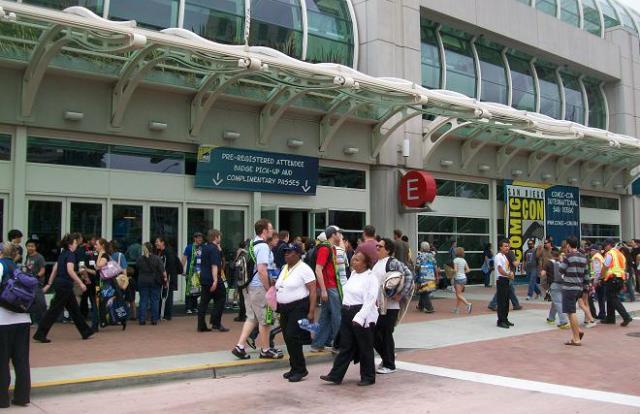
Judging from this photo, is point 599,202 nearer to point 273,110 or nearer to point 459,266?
point 459,266

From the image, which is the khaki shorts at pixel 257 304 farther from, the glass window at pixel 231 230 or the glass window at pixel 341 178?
the glass window at pixel 341 178

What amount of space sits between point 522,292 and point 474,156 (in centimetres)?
490

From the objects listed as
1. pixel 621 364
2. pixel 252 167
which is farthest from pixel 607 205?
pixel 621 364

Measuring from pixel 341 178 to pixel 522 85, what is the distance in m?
10.2

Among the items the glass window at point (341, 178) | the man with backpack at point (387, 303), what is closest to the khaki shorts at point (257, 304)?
the man with backpack at point (387, 303)

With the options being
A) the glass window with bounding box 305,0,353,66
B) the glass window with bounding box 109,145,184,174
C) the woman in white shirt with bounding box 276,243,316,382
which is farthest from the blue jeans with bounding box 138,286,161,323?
the glass window with bounding box 305,0,353,66

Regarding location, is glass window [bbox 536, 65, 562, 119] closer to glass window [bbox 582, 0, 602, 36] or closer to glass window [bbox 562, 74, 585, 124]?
glass window [bbox 562, 74, 585, 124]

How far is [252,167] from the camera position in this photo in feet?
53.0

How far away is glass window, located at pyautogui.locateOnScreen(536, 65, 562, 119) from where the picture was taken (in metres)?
25.5

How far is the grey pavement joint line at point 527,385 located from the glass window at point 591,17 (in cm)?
2344

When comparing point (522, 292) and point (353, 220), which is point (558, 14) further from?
point (353, 220)

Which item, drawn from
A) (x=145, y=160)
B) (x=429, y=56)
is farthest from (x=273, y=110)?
(x=429, y=56)

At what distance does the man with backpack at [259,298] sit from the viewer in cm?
884

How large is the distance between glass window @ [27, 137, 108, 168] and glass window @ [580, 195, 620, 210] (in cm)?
2098
